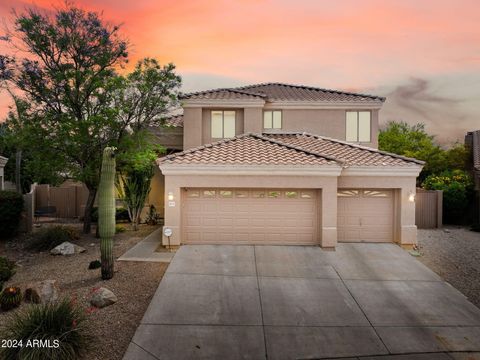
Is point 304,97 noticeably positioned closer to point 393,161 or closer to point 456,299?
point 393,161

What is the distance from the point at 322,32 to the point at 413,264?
38.9ft

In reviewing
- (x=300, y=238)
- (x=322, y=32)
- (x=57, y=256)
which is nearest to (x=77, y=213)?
(x=57, y=256)

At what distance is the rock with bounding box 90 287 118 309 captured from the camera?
23.5ft

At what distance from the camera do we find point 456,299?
8242 millimetres

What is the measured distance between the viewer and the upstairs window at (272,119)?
17.5 m

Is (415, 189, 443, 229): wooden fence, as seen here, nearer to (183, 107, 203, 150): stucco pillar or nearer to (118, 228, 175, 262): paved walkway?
(183, 107, 203, 150): stucco pillar

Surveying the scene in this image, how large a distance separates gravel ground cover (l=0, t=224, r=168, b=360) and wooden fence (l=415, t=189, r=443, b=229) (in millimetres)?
14624

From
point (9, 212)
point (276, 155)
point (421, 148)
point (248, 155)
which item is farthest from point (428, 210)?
point (9, 212)

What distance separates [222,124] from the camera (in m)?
17.0

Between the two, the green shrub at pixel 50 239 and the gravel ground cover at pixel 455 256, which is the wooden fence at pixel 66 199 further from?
the gravel ground cover at pixel 455 256

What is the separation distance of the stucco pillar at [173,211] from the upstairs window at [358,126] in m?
10.9

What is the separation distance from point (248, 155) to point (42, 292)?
8.35 metres

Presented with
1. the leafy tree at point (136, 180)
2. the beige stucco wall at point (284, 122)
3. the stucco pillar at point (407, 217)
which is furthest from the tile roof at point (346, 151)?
the leafy tree at point (136, 180)

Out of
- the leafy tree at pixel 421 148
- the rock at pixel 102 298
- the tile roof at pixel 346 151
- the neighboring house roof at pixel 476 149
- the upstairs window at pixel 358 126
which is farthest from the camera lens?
the leafy tree at pixel 421 148
